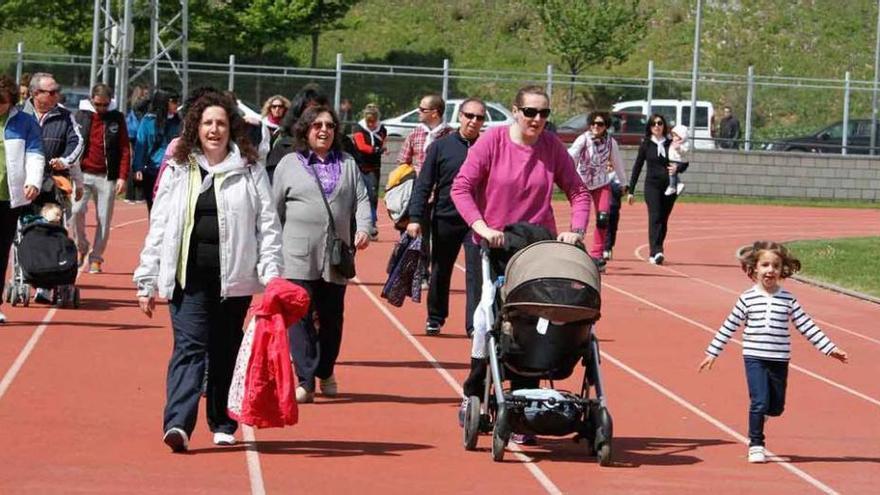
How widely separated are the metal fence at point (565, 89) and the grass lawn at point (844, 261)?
45.4ft

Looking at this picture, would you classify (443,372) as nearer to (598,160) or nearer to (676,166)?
(598,160)

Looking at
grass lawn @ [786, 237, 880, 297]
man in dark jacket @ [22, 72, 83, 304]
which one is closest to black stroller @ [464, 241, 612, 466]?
man in dark jacket @ [22, 72, 83, 304]

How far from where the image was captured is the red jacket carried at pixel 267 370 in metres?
9.05

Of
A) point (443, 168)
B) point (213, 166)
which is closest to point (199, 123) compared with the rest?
point (213, 166)

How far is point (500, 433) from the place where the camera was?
29.9 ft

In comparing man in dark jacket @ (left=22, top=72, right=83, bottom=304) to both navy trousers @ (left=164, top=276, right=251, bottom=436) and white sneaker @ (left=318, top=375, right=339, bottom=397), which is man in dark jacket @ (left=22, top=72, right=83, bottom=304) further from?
navy trousers @ (left=164, top=276, right=251, bottom=436)

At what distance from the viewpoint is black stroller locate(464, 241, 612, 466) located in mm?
9055

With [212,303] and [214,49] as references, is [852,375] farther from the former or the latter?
[214,49]

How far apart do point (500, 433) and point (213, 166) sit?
1.91m

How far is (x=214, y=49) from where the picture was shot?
57.8 meters

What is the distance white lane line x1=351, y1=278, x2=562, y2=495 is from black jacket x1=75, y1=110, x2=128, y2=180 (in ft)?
8.76

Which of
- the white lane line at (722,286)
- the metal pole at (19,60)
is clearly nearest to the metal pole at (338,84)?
the metal pole at (19,60)

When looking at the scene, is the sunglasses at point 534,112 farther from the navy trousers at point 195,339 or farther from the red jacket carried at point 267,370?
the navy trousers at point 195,339

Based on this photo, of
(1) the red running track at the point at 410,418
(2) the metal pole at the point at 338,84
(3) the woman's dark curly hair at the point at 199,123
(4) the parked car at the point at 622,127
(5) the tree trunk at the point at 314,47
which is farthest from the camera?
(5) the tree trunk at the point at 314,47
